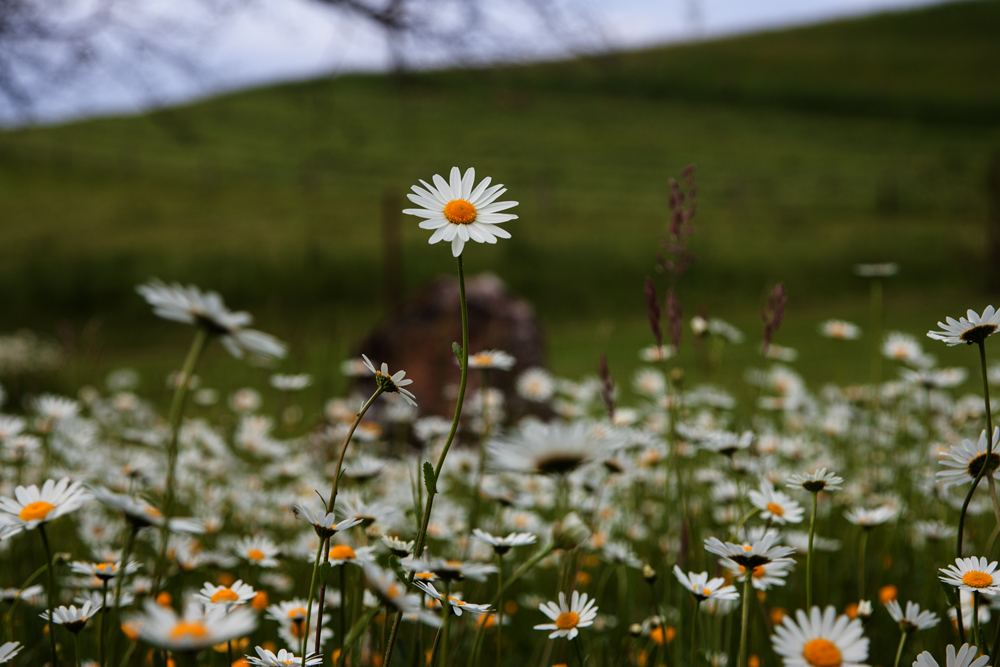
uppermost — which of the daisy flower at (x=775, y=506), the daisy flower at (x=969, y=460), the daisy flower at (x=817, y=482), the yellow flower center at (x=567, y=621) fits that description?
the daisy flower at (x=969, y=460)

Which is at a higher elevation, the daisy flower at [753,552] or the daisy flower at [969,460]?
the daisy flower at [969,460]

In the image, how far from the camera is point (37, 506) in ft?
2.85

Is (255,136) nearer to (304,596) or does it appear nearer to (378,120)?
(378,120)

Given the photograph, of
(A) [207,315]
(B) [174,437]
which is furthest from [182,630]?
(A) [207,315]

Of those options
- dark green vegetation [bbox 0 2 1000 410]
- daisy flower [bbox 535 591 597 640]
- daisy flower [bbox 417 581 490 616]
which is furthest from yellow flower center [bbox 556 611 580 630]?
dark green vegetation [bbox 0 2 1000 410]

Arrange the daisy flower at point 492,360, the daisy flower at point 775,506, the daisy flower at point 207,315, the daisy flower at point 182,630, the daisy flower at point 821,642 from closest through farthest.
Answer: the daisy flower at point 182,630
the daisy flower at point 207,315
the daisy flower at point 821,642
the daisy flower at point 775,506
the daisy flower at point 492,360

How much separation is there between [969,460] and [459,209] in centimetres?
83

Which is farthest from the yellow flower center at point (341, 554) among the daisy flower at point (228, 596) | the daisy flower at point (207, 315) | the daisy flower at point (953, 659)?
the daisy flower at point (953, 659)

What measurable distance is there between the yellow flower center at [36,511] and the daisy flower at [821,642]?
33.8 inches

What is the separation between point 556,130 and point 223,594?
30.8m

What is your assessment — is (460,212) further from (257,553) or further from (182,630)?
(257,553)

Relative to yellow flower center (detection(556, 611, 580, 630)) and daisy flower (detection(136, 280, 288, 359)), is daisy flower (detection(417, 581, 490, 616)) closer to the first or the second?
yellow flower center (detection(556, 611, 580, 630))

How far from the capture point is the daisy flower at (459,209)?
2.93ft

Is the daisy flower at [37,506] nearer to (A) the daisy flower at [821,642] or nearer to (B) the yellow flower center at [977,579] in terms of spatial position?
(A) the daisy flower at [821,642]
